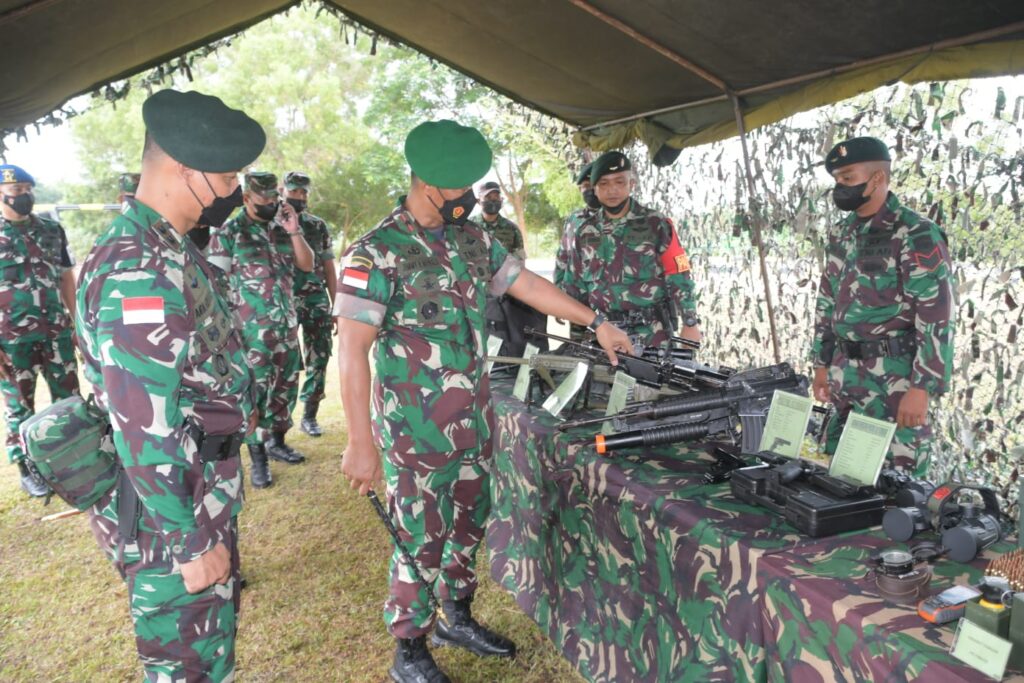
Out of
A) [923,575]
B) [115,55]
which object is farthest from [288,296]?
[923,575]

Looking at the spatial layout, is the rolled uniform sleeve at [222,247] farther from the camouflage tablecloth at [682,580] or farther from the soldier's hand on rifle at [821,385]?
the soldier's hand on rifle at [821,385]

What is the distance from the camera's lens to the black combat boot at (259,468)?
15.0ft

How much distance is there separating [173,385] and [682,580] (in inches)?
53.1

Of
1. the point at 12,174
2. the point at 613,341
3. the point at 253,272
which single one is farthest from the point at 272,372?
the point at 613,341

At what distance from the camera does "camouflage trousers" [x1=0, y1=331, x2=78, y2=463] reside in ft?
14.6

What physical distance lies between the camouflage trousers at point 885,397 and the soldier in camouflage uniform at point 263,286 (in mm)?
3663

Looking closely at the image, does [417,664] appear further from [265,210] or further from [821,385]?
[265,210]

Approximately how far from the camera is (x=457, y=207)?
6.95ft

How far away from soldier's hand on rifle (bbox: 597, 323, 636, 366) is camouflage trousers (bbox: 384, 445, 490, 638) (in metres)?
0.59

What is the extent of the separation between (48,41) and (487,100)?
48.1 ft

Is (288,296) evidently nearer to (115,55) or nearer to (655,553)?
(115,55)

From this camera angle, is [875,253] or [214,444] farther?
[875,253]

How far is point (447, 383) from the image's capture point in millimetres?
2170

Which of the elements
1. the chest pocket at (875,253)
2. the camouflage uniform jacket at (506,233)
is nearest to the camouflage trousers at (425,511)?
the chest pocket at (875,253)
